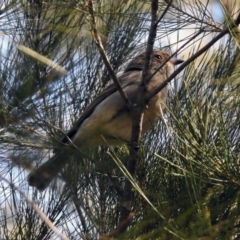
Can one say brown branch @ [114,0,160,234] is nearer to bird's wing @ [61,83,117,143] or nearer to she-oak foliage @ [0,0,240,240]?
she-oak foliage @ [0,0,240,240]

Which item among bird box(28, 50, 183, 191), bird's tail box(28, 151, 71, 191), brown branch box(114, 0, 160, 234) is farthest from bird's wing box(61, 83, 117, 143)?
brown branch box(114, 0, 160, 234)

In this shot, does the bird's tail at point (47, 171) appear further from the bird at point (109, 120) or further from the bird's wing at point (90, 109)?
the bird's wing at point (90, 109)

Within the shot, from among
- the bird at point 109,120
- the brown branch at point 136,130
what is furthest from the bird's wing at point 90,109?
the brown branch at point 136,130

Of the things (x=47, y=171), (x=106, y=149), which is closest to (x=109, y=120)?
(x=106, y=149)

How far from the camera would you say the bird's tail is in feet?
9.39

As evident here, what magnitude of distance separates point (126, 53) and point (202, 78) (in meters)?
0.41

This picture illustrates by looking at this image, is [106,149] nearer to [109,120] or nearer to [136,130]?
[109,120]

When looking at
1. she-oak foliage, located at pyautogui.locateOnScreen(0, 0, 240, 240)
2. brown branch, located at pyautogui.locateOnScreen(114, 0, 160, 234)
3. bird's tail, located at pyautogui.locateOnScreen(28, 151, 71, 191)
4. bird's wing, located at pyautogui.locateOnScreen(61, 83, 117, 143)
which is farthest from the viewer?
bird's wing, located at pyautogui.locateOnScreen(61, 83, 117, 143)

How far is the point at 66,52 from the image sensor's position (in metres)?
2.92

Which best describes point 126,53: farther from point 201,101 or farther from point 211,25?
point 211,25

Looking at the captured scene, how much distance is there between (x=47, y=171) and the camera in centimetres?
309

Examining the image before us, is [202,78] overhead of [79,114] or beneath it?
beneath

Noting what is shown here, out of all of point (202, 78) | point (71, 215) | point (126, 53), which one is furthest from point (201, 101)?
point (71, 215)

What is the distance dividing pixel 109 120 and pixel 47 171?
0.66m
